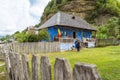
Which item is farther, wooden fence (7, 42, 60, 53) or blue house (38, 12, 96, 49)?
blue house (38, 12, 96, 49)

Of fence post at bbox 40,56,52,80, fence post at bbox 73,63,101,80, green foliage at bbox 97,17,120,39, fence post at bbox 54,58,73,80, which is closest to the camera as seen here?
fence post at bbox 73,63,101,80

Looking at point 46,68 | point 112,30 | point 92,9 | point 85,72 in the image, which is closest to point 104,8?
point 92,9

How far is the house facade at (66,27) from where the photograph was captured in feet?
133

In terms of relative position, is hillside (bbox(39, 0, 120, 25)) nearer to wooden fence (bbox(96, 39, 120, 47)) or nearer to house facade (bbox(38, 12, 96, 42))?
A: house facade (bbox(38, 12, 96, 42))

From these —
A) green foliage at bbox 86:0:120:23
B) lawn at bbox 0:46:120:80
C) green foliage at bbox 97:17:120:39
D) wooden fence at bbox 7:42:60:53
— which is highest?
green foliage at bbox 86:0:120:23

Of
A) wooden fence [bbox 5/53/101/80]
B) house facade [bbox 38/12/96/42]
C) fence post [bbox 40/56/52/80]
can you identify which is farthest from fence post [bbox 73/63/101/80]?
house facade [bbox 38/12/96/42]

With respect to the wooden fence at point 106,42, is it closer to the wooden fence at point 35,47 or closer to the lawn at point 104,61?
the wooden fence at point 35,47

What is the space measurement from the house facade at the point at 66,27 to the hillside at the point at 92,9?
3059 cm

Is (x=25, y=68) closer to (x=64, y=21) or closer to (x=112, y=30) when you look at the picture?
(x=64, y=21)

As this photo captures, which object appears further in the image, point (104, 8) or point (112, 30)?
point (104, 8)

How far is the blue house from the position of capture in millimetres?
40447

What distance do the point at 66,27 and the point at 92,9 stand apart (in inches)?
1507

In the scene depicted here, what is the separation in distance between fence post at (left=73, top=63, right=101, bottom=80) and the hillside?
7374 centimetres

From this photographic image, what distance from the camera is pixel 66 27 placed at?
137 feet
